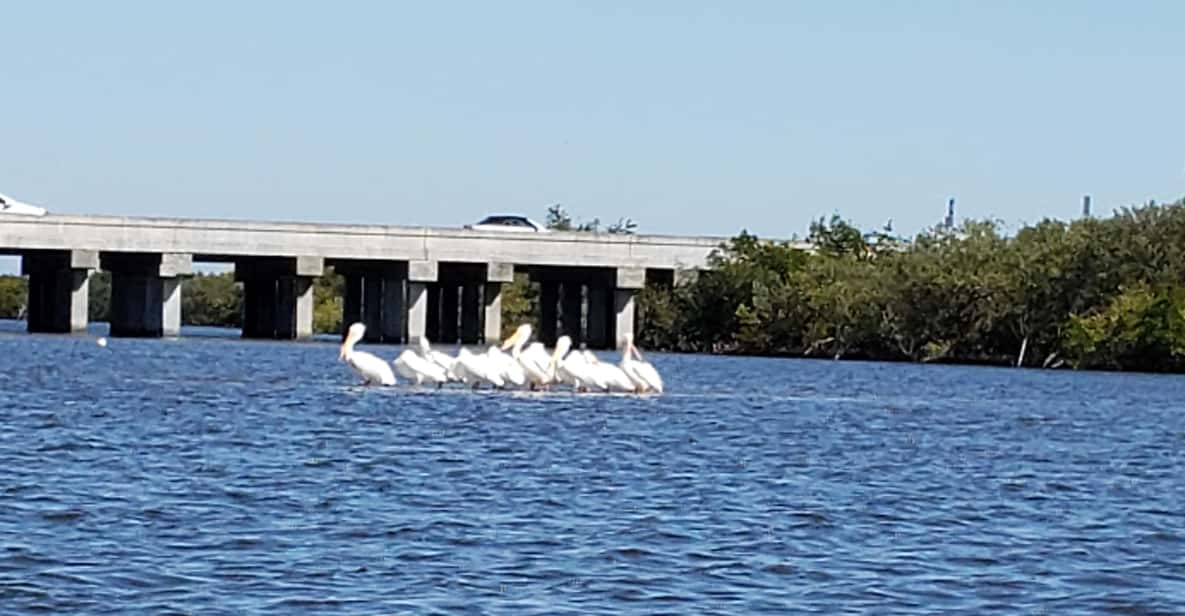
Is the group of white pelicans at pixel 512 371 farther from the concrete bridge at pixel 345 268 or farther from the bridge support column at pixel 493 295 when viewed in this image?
the bridge support column at pixel 493 295

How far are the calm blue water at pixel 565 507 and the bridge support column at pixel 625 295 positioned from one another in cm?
4994

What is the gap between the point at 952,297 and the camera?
8144 centimetres

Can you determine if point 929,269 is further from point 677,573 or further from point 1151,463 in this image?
point 677,573

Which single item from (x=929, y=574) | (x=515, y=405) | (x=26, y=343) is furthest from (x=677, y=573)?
(x=26, y=343)

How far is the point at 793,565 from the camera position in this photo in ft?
62.0

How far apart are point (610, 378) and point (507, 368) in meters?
1.88

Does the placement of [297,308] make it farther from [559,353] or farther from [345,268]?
[559,353]

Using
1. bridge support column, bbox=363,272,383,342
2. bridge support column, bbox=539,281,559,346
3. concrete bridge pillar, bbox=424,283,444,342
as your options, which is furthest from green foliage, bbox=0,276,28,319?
bridge support column, bbox=363,272,383,342

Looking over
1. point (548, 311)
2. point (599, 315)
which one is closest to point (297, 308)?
point (599, 315)

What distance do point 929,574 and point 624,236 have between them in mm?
74142

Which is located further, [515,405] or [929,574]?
[515,405]

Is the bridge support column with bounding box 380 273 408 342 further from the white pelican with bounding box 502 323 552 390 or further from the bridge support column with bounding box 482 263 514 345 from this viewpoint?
the white pelican with bounding box 502 323 552 390

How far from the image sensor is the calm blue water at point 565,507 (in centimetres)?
1731

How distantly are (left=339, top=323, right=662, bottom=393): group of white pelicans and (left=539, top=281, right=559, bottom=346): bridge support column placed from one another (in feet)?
178
